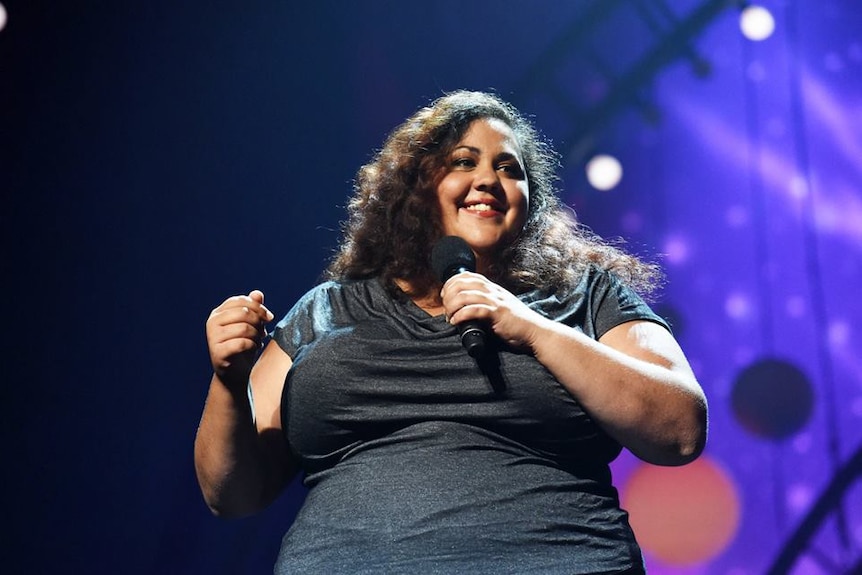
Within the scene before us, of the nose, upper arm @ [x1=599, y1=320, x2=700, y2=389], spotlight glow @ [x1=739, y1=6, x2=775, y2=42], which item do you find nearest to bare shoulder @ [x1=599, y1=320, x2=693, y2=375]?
upper arm @ [x1=599, y1=320, x2=700, y2=389]

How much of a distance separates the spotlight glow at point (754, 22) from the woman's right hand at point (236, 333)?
107 inches

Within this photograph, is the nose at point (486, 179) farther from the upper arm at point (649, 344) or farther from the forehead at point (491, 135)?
the upper arm at point (649, 344)

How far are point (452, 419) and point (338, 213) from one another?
177cm

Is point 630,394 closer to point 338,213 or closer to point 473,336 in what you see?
point 473,336

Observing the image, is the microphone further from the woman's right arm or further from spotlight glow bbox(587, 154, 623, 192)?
spotlight glow bbox(587, 154, 623, 192)

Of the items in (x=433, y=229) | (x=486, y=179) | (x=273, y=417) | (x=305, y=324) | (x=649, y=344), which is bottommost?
(x=273, y=417)

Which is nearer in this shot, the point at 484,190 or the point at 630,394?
the point at 630,394

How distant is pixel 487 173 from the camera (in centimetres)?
170

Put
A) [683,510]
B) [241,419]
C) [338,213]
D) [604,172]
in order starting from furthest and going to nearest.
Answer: [604,172]
[683,510]
[338,213]
[241,419]

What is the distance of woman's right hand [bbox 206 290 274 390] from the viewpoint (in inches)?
52.8

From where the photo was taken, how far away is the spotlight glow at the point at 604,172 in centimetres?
336

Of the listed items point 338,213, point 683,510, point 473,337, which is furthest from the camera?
point 683,510

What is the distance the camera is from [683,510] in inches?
126

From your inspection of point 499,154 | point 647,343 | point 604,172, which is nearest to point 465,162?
point 499,154
